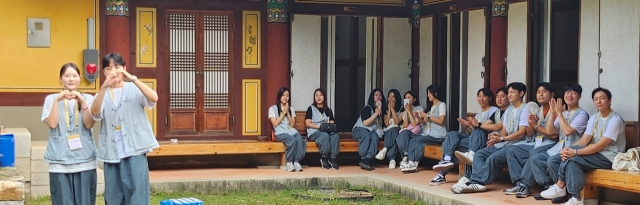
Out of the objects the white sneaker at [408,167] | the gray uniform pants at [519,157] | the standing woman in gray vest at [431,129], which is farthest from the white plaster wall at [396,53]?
the gray uniform pants at [519,157]

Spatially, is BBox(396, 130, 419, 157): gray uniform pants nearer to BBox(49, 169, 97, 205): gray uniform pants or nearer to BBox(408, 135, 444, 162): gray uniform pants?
BBox(408, 135, 444, 162): gray uniform pants

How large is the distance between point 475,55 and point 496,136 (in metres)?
1.98

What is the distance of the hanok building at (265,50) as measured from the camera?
11.0 meters

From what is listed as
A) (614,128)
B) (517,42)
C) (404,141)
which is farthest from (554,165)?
(404,141)

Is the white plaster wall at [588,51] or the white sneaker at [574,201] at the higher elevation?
the white plaster wall at [588,51]

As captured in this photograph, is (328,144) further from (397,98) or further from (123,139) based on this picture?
(123,139)

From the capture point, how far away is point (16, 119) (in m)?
11.3

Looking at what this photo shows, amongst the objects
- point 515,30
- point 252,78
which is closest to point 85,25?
point 252,78

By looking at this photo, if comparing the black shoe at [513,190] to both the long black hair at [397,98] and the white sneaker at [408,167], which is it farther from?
the long black hair at [397,98]

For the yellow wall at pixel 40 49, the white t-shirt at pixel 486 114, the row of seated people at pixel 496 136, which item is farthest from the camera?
the yellow wall at pixel 40 49

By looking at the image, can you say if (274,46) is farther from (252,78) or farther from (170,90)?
(170,90)

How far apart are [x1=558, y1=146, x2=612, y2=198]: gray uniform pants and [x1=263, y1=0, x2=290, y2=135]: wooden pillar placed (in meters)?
4.79

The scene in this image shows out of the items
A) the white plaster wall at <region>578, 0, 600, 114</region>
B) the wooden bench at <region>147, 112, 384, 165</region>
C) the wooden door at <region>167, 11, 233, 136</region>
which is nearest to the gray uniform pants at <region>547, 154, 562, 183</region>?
the white plaster wall at <region>578, 0, 600, 114</region>

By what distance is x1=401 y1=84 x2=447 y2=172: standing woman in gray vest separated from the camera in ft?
37.5
